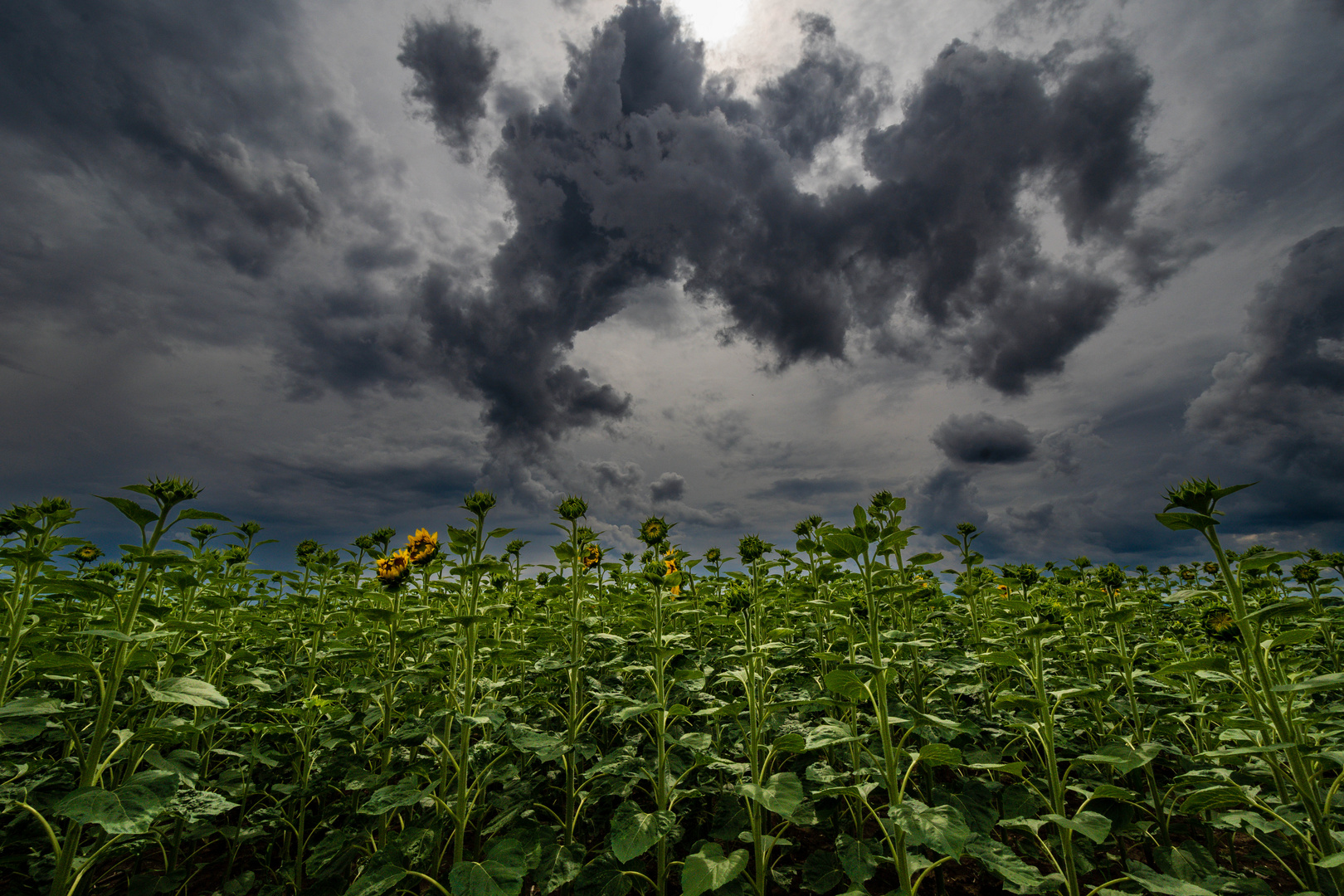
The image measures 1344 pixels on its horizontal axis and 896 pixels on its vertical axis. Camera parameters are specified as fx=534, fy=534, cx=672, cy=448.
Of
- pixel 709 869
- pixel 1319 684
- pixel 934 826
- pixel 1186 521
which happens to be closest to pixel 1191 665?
pixel 1319 684

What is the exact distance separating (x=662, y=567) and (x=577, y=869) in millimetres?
1893

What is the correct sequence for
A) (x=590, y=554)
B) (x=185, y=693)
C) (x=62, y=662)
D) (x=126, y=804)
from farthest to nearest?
(x=590, y=554) < (x=62, y=662) < (x=185, y=693) < (x=126, y=804)

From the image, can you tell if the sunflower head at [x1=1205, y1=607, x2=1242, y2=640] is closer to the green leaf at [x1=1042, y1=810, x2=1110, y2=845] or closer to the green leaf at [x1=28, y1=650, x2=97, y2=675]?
the green leaf at [x1=1042, y1=810, x2=1110, y2=845]

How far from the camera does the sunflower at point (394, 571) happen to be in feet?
14.0

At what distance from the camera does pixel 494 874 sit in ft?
9.61

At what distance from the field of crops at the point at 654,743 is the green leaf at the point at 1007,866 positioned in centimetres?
2

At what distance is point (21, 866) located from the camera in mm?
3527

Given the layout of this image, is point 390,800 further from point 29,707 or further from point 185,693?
point 29,707

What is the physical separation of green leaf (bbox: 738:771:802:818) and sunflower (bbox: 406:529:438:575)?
3036 mm

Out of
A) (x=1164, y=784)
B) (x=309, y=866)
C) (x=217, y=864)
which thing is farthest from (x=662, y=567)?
(x=1164, y=784)

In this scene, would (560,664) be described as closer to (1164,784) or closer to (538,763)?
(538,763)

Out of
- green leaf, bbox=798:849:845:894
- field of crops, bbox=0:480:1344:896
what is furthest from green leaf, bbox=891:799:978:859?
A: green leaf, bbox=798:849:845:894

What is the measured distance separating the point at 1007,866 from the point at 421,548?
177 inches

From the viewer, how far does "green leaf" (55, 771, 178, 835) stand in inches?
85.8
